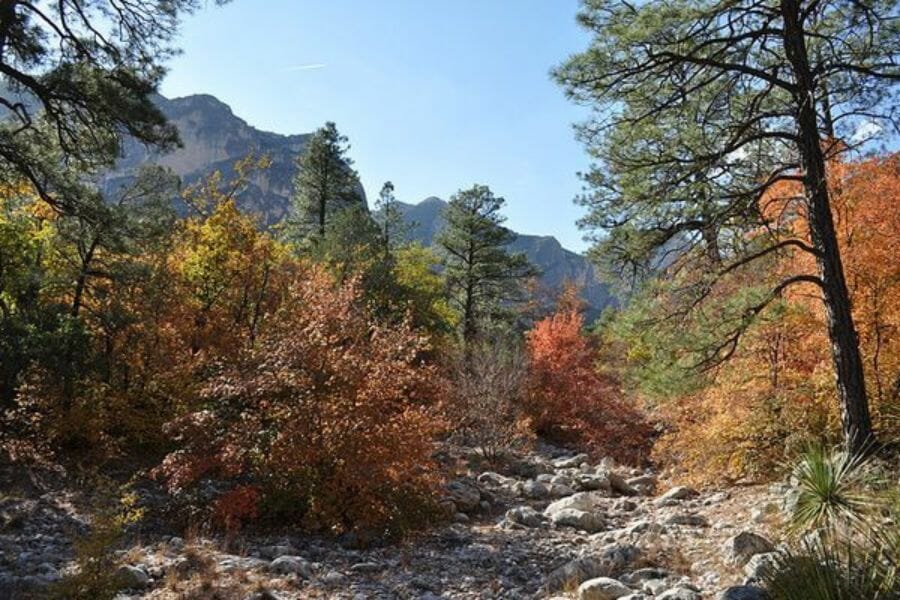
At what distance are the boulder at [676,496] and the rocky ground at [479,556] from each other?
3 centimetres

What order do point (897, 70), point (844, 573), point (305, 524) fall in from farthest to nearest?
point (305, 524), point (897, 70), point (844, 573)

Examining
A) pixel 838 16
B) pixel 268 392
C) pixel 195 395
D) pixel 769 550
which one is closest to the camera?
pixel 769 550

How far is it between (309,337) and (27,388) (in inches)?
216

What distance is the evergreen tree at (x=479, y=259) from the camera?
29.4 metres

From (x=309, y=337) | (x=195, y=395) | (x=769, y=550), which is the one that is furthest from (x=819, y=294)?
(x=195, y=395)

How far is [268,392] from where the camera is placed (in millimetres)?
9695

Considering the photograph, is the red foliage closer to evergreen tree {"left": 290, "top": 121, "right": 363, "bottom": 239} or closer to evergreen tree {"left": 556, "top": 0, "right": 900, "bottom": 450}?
evergreen tree {"left": 556, "top": 0, "right": 900, "bottom": 450}

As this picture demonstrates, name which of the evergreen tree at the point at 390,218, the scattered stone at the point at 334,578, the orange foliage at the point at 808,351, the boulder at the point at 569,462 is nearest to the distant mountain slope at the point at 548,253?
the evergreen tree at the point at 390,218

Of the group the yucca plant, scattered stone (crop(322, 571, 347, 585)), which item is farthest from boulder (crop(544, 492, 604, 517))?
scattered stone (crop(322, 571, 347, 585))

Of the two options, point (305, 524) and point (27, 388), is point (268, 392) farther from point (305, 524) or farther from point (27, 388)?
point (27, 388)

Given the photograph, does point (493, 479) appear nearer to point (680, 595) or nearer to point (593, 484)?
point (593, 484)

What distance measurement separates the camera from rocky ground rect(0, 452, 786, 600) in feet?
20.4

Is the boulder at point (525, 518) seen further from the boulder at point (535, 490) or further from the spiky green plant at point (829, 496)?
the spiky green plant at point (829, 496)

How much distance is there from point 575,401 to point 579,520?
10.7m
